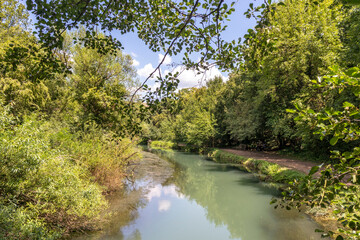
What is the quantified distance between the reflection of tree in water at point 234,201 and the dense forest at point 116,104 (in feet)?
9.01

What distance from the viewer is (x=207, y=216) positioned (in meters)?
8.62

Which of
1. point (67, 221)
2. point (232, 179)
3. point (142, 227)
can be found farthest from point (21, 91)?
point (232, 179)

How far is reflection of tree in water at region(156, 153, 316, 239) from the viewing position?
7177 millimetres

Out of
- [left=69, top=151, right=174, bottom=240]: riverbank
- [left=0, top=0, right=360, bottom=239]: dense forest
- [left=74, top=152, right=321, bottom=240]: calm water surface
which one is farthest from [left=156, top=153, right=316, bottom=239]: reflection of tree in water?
[left=0, top=0, right=360, bottom=239]: dense forest

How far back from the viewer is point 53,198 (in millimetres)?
4738

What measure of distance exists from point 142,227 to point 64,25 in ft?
21.8

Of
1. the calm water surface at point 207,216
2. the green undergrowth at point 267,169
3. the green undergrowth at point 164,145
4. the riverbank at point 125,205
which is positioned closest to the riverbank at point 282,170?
the green undergrowth at point 267,169

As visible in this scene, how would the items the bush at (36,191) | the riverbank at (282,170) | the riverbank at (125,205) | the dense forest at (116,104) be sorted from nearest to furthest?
1. the dense forest at (116,104)
2. the bush at (36,191)
3. the riverbank at (125,205)
4. the riverbank at (282,170)

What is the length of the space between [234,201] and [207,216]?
214 centimetres

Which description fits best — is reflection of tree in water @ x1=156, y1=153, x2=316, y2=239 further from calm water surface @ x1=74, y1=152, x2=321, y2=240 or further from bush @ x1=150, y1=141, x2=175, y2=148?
bush @ x1=150, y1=141, x2=175, y2=148

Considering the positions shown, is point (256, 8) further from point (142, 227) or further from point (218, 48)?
point (142, 227)

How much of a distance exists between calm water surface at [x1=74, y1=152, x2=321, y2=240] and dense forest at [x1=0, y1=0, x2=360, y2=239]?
4.57ft

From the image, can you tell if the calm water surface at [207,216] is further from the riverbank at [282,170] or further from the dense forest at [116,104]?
the dense forest at [116,104]

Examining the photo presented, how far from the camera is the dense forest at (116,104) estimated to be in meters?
1.67
